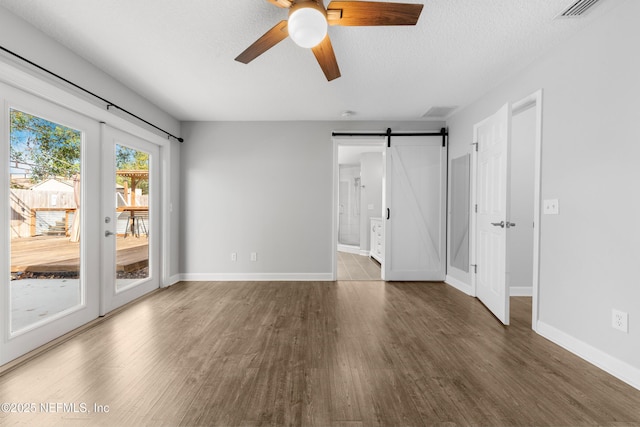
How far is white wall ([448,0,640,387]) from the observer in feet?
5.90

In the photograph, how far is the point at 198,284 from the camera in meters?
4.09

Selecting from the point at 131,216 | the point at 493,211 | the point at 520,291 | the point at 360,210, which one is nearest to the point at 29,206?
the point at 131,216

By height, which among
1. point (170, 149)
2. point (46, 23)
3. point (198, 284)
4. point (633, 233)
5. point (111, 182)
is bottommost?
point (198, 284)

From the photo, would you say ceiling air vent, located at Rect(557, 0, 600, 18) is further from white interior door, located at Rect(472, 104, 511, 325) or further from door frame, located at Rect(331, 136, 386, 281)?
door frame, located at Rect(331, 136, 386, 281)

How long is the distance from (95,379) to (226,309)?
53.6 inches

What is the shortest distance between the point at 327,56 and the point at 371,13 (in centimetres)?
50

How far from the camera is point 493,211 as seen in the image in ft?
9.77

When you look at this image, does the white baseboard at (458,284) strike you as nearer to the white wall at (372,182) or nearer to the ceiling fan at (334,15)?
the white wall at (372,182)

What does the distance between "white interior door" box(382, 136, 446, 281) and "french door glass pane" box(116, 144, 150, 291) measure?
3.44 m

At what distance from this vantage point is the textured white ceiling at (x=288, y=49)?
192 centimetres

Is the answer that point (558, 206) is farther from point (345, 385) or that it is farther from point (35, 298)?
point (35, 298)

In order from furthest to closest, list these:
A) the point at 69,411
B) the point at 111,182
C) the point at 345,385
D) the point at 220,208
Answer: the point at 220,208 → the point at 111,182 → the point at 345,385 → the point at 69,411

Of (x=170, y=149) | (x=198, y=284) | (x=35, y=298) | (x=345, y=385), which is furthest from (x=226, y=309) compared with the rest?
(x=170, y=149)

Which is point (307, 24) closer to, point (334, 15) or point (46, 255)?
point (334, 15)
